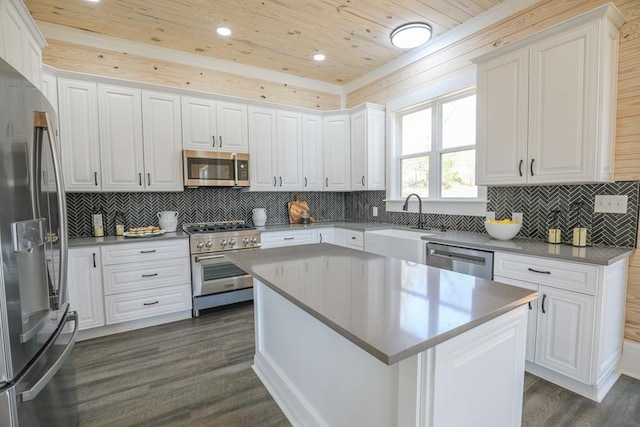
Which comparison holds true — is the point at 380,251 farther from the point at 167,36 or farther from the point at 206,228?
the point at 167,36

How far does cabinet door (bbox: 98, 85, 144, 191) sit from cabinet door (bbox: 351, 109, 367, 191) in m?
2.52

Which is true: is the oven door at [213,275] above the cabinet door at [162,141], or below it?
below

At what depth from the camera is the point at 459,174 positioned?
3279 mm

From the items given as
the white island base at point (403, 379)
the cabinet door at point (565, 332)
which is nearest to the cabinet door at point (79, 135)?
the white island base at point (403, 379)

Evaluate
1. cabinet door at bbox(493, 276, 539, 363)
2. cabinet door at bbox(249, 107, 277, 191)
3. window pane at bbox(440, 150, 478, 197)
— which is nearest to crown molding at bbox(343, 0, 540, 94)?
window pane at bbox(440, 150, 478, 197)

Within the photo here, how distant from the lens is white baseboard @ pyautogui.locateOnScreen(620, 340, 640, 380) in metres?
2.11

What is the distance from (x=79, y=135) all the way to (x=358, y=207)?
3440 millimetres

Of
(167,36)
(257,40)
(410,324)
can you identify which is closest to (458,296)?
(410,324)

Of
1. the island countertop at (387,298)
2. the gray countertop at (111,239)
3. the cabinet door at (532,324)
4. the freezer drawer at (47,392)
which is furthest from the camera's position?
the gray countertop at (111,239)

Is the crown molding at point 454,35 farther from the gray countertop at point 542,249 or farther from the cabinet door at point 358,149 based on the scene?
the gray countertop at point 542,249

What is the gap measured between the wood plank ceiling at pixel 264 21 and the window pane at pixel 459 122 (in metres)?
0.76

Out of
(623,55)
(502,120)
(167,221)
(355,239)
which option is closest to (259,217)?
(167,221)

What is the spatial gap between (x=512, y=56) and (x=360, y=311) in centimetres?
245

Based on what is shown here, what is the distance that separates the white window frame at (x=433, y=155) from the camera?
3027mm
